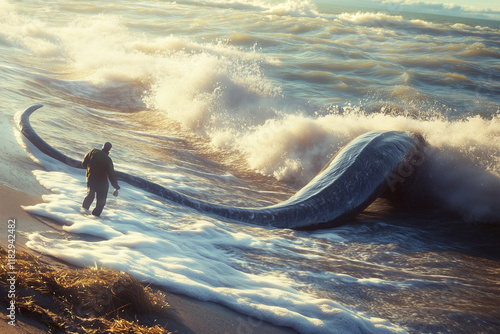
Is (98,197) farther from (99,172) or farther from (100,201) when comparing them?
(99,172)

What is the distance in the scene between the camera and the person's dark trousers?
542cm

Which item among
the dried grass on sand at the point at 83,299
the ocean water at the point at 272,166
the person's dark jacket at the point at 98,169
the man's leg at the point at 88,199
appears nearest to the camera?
the dried grass on sand at the point at 83,299

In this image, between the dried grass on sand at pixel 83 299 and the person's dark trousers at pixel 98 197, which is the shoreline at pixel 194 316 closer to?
the dried grass on sand at pixel 83 299

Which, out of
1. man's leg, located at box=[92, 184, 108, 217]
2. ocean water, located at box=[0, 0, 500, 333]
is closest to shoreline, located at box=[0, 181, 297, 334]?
ocean water, located at box=[0, 0, 500, 333]

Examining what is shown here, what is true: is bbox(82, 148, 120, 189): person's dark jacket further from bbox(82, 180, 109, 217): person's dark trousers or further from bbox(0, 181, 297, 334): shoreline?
bbox(0, 181, 297, 334): shoreline

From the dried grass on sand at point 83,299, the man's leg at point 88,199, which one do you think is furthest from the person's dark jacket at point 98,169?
the dried grass on sand at point 83,299

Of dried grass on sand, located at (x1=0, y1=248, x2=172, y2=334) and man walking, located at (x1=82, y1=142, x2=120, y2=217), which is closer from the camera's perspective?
dried grass on sand, located at (x1=0, y1=248, x2=172, y2=334)

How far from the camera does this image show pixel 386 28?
3794 cm

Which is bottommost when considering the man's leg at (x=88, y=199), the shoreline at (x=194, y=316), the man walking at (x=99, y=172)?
the shoreline at (x=194, y=316)

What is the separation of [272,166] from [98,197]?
5988 millimetres

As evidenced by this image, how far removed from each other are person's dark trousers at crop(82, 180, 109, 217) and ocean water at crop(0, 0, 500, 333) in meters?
0.13

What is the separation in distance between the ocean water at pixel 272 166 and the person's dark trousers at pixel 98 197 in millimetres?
132

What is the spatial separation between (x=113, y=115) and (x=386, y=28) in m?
30.3

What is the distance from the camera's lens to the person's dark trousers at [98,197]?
5.42 metres
